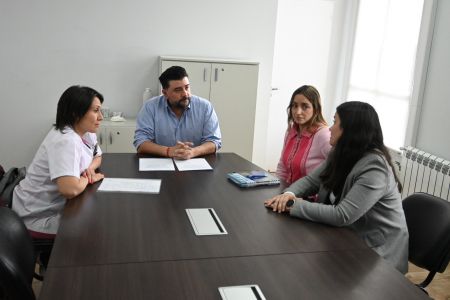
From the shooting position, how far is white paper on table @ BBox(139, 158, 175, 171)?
252cm

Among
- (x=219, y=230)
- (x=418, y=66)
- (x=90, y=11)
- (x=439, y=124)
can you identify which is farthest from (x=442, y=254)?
(x=90, y=11)

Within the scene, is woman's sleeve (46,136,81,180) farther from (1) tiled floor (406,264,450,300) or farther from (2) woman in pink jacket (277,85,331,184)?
(1) tiled floor (406,264,450,300)

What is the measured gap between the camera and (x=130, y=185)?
2.17 meters

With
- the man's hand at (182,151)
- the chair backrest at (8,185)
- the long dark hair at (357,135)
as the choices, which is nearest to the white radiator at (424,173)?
the long dark hair at (357,135)

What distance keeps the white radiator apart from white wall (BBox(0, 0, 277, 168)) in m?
2.21

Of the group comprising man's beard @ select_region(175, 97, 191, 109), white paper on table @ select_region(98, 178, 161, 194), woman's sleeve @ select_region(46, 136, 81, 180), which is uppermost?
man's beard @ select_region(175, 97, 191, 109)

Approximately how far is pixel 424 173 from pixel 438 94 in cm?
71

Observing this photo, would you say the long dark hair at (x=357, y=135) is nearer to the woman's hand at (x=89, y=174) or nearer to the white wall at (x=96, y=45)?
the woman's hand at (x=89, y=174)

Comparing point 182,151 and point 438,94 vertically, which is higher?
point 438,94

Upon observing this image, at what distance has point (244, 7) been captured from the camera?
15.5ft

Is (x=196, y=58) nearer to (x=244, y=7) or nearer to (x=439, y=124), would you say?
(x=244, y=7)

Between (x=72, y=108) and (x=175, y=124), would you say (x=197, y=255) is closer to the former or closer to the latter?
(x=72, y=108)

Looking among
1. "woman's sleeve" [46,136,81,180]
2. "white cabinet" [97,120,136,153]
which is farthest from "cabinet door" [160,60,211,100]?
"woman's sleeve" [46,136,81,180]

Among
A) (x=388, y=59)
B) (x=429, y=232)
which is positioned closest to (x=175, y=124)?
(x=429, y=232)
